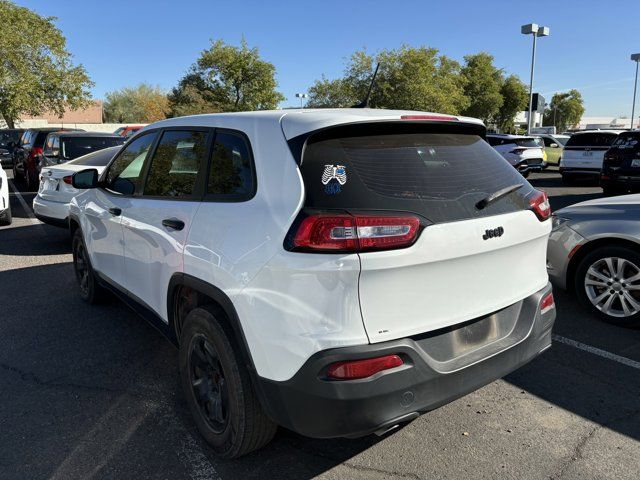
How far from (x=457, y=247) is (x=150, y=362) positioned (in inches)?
102

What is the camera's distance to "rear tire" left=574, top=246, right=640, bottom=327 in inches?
171

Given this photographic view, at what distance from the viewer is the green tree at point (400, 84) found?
116 ft

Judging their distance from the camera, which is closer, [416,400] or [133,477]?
[416,400]

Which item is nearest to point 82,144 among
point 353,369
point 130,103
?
point 353,369

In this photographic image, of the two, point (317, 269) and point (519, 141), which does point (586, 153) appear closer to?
point (519, 141)

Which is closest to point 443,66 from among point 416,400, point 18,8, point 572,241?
point 18,8

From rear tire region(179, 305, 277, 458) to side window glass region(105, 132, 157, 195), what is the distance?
1.42 meters

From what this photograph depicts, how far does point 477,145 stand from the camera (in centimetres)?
287

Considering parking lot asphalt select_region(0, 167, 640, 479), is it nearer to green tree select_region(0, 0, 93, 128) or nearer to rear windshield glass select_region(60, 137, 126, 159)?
rear windshield glass select_region(60, 137, 126, 159)

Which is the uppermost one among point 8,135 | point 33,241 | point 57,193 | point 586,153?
point 8,135

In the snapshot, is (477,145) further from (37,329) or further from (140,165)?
(37,329)

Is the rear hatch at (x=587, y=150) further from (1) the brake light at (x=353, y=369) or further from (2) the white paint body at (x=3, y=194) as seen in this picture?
(1) the brake light at (x=353, y=369)

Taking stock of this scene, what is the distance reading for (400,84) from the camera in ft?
117

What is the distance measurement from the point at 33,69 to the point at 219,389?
124ft
